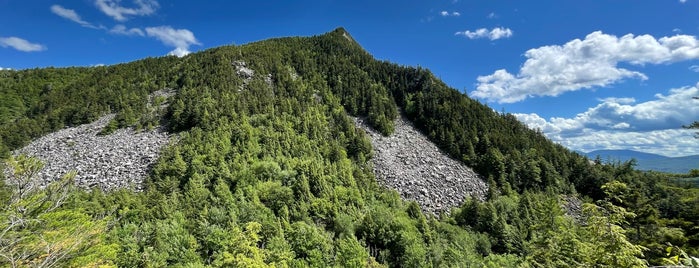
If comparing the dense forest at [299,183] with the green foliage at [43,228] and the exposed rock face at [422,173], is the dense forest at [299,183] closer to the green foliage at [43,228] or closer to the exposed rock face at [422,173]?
the green foliage at [43,228]

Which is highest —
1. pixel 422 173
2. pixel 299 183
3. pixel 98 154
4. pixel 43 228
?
pixel 422 173

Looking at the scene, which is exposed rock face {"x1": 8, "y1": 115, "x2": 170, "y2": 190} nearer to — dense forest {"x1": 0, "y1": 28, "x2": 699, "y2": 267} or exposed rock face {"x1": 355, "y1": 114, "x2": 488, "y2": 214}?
dense forest {"x1": 0, "y1": 28, "x2": 699, "y2": 267}

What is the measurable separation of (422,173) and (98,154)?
5080 cm

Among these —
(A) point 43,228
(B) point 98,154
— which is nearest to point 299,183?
(B) point 98,154

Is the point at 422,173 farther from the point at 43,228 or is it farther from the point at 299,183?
the point at 43,228

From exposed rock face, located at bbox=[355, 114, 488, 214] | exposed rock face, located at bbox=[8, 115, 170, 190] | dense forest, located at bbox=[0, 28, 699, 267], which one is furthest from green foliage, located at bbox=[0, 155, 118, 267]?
exposed rock face, located at bbox=[355, 114, 488, 214]

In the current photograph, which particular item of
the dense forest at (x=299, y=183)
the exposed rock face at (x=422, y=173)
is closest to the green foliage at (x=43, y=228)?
the dense forest at (x=299, y=183)

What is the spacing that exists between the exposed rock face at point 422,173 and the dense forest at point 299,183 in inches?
94.5

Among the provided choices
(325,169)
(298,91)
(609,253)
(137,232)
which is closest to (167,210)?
(137,232)

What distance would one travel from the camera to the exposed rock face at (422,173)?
5762cm

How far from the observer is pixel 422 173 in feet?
208

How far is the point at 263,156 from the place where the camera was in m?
55.9

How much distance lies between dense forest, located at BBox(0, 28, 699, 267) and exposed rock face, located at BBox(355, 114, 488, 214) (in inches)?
94.5

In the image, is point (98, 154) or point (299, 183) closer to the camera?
point (299, 183)
